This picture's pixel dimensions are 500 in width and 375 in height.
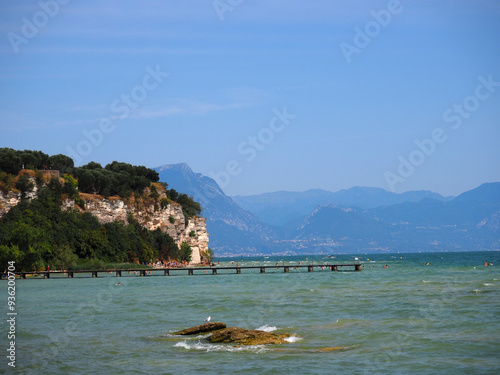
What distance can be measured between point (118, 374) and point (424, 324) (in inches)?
707

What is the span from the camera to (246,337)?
29.5 metres

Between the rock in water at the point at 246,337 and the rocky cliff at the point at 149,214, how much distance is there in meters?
94.5

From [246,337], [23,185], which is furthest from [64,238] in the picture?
[246,337]

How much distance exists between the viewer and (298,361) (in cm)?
2550

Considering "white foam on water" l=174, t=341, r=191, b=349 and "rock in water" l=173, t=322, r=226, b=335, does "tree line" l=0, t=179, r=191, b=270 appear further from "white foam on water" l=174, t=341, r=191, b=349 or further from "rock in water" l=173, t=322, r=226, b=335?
"white foam on water" l=174, t=341, r=191, b=349

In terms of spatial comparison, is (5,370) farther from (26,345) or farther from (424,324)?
(424,324)

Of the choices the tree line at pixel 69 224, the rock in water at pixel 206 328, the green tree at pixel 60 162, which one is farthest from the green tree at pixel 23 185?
the rock in water at pixel 206 328

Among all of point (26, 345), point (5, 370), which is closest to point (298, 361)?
point (5, 370)

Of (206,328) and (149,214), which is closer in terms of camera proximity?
(206,328)

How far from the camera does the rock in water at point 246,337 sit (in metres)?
29.2

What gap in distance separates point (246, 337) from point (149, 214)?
12503 cm

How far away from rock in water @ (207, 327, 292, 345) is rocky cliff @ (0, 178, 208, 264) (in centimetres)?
9447

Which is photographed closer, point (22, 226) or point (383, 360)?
point (383, 360)

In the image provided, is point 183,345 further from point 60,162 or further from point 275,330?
point 60,162
